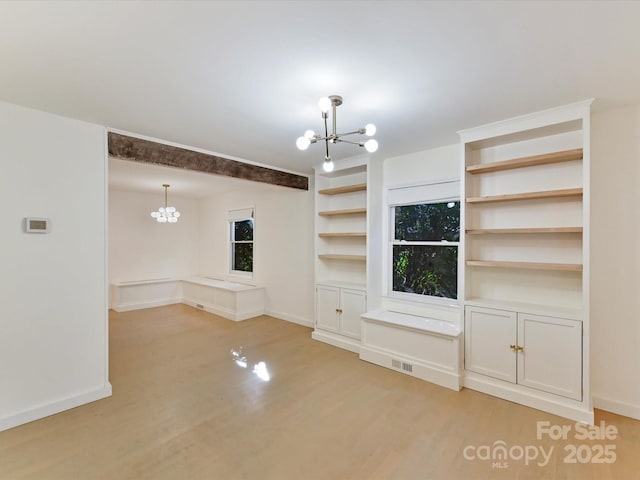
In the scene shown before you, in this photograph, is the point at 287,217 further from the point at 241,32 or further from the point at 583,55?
the point at 583,55

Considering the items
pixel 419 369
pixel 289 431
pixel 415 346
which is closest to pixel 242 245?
pixel 415 346

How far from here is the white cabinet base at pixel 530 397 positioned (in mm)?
2498

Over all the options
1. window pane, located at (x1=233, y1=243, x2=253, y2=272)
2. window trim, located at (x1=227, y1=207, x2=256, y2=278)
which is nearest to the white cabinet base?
window trim, located at (x1=227, y1=207, x2=256, y2=278)

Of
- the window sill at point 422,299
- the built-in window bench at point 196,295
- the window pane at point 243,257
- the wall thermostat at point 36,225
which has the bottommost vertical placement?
the built-in window bench at point 196,295

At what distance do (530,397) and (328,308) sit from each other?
8.28ft

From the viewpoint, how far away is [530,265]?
2.79m

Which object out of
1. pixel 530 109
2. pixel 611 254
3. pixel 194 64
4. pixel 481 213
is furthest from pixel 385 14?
pixel 611 254

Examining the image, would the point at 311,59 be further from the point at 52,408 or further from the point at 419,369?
the point at 52,408

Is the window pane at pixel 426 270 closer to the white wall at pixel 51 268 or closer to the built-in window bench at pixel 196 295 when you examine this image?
the built-in window bench at pixel 196 295

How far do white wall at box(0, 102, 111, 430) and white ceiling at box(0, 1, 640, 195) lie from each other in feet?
1.03

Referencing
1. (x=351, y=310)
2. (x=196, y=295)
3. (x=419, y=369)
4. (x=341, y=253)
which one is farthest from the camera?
(x=196, y=295)

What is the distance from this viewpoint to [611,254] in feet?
8.63

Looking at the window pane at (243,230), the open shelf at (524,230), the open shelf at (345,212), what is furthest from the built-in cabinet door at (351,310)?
the window pane at (243,230)

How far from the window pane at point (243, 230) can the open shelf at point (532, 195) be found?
14.9 ft
